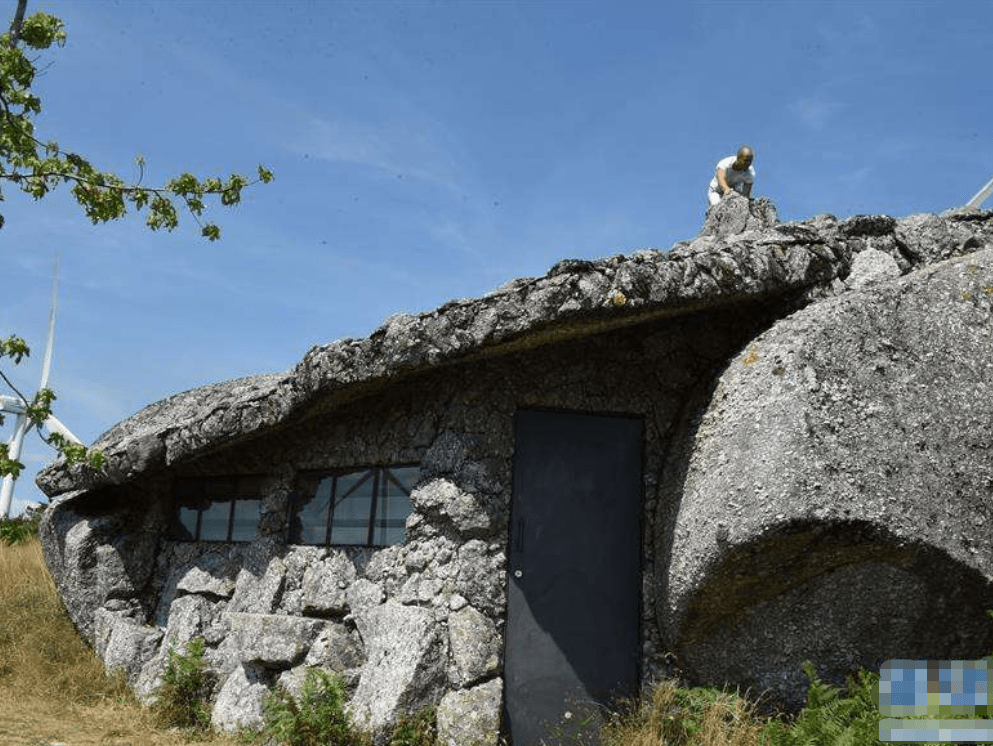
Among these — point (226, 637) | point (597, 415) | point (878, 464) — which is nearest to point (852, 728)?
point (878, 464)

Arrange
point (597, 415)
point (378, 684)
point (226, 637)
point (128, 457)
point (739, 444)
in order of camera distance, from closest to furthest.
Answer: point (739, 444) < point (378, 684) < point (597, 415) < point (226, 637) < point (128, 457)

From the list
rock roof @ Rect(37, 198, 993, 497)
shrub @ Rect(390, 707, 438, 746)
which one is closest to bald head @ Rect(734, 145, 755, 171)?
rock roof @ Rect(37, 198, 993, 497)

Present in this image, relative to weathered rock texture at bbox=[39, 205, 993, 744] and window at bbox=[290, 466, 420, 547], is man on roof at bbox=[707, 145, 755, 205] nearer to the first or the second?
weathered rock texture at bbox=[39, 205, 993, 744]

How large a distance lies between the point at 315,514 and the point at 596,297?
349 cm

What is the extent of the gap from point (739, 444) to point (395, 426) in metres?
2.87

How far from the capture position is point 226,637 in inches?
319

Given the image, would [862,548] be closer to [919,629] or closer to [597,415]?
[919,629]

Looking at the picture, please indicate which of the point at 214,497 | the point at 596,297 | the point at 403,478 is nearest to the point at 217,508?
the point at 214,497

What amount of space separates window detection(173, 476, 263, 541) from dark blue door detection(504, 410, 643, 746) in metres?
3.11

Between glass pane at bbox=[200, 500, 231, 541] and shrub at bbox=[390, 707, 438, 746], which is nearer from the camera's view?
shrub at bbox=[390, 707, 438, 746]

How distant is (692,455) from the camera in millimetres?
6402

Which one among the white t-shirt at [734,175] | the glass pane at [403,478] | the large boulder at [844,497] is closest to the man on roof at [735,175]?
the white t-shirt at [734,175]

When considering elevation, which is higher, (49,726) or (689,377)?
(689,377)

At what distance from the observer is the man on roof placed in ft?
32.7
